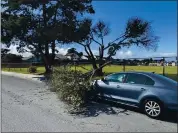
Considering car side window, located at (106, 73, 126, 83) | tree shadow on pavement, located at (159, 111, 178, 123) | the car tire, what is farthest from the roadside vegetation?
tree shadow on pavement, located at (159, 111, 178, 123)

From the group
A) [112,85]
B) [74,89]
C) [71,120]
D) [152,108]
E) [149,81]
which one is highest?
[149,81]

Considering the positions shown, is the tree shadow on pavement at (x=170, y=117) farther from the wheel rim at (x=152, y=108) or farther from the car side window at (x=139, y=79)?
the car side window at (x=139, y=79)

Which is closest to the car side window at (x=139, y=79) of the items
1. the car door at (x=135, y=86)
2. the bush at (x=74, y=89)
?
the car door at (x=135, y=86)

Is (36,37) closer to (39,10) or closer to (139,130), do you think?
(39,10)

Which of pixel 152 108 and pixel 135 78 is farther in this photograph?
pixel 135 78

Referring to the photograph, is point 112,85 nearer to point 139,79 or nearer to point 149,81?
point 139,79

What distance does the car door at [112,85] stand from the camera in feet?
29.6

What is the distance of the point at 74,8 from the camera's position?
2741 cm

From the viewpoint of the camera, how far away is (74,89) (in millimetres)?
9375

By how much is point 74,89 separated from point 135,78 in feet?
7.54

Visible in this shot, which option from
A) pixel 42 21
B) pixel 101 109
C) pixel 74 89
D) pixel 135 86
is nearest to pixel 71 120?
pixel 101 109

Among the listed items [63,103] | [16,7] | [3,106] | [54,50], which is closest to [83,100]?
[63,103]

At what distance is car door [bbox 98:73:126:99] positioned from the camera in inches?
355

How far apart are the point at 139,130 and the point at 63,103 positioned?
404 centimetres
